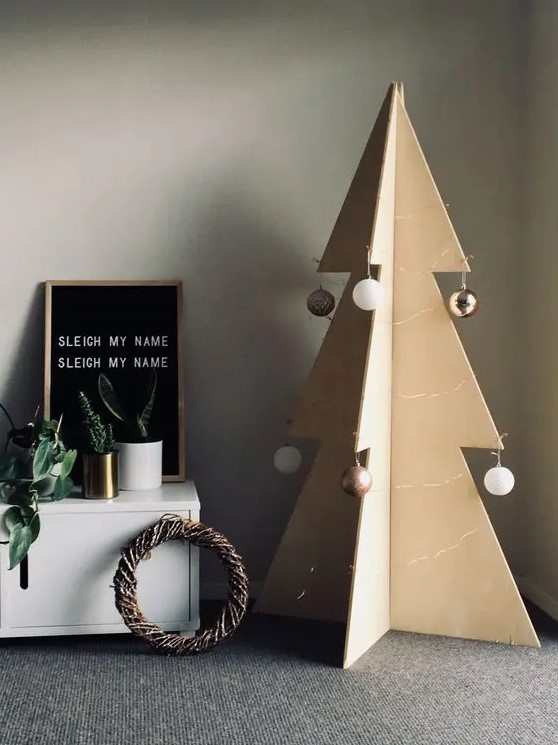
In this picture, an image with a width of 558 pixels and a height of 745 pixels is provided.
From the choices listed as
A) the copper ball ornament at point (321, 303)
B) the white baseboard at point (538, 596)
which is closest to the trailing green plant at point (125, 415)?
the copper ball ornament at point (321, 303)

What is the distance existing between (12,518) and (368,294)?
4.09 ft

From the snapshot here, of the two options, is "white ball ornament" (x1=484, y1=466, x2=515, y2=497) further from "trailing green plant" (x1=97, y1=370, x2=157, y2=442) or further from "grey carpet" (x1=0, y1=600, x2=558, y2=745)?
"trailing green plant" (x1=97, y1=370, x2=157, y2=442)

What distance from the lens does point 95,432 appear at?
2721 millimetres

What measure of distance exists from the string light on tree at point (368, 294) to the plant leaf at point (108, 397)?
89 cm

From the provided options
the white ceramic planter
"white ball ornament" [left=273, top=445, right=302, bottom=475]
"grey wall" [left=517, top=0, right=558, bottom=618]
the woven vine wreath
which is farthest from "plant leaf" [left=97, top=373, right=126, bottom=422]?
"grey wall" [left=517, top=0, right=558, bottom=618]

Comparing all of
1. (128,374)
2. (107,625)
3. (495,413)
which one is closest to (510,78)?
(495,413)

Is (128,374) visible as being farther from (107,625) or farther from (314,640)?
(314,640)

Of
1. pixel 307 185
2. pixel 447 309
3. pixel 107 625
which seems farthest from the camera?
pixel 307 185

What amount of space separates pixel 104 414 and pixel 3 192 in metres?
0.84

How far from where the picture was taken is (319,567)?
9.70 ft

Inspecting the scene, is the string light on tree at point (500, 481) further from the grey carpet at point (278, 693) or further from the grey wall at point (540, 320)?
the grey carpet at point (278, 693)

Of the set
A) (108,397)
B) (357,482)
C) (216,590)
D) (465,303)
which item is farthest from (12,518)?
(465,303)

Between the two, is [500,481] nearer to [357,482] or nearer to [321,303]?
[357,482]

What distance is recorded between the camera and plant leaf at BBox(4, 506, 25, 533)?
2.59 m
